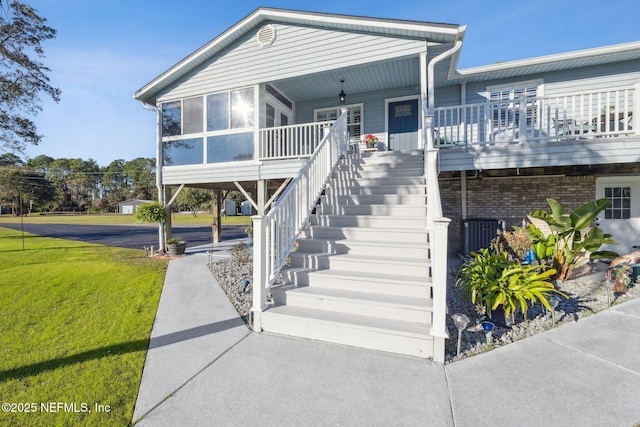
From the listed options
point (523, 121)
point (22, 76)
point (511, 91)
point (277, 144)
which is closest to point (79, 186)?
point (22, 76)

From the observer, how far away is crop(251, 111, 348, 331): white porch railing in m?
3.54

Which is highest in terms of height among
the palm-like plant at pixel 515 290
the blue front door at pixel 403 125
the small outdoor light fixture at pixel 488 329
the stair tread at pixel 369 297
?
the blue front door at pixel 403 125

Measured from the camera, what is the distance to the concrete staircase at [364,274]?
309cm

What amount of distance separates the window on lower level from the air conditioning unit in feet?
9.35

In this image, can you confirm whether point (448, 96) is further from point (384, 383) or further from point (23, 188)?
point (23, 188)

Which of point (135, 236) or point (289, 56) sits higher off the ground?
point (289, 56)

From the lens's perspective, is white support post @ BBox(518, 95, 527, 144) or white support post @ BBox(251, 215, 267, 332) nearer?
white support post @ BBox(251, 215, 267, 332)

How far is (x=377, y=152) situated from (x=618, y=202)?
6.09m

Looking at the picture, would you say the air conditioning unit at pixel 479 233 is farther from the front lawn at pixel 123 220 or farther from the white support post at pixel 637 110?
the front lawn at pixel 123 220

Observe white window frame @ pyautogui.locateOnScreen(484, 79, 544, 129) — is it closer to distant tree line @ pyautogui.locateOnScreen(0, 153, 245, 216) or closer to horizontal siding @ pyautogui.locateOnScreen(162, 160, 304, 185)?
horizontal siding @ pyautogui.locateOnScreen(162, 160, 304, 185)

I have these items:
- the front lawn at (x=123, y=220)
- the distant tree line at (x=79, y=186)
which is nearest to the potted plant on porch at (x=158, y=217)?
the front lawn at (x=123, y=220)

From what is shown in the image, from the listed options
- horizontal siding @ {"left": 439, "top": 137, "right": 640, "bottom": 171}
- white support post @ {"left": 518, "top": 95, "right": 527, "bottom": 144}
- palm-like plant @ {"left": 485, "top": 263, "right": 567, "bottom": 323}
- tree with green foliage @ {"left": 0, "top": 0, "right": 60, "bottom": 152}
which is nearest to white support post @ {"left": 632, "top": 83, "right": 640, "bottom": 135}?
horizontal siding @ {"left": 439, "top": 137, "right": 640, "bottom": 171}

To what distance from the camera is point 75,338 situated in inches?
135

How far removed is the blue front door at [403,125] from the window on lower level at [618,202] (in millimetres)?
4856
